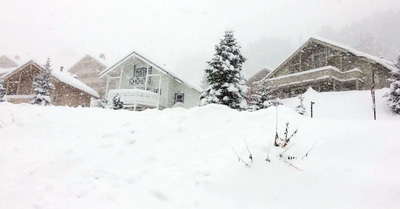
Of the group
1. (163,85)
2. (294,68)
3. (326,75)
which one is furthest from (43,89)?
(294,68)

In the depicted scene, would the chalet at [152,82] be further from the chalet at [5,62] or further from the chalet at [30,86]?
the chalet at [5,62]

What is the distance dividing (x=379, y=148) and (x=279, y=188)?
1.75 metres

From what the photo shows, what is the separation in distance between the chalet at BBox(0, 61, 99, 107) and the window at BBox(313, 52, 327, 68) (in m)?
24.1

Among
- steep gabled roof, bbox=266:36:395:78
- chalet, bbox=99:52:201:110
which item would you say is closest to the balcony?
chalet, bbox=99:52:201:110

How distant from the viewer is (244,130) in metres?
5.68

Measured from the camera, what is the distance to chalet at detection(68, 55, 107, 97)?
127ft

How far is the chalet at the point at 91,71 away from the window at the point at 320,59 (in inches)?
1058

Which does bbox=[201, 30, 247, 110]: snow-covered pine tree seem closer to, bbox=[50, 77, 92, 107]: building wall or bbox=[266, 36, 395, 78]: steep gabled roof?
bbox=[266, 36, 395, 78]: steep gabled roof

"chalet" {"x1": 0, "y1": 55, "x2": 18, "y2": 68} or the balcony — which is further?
"chalet" {"x1": 0, "y1": 55, "x2": 18, "y2": 68}

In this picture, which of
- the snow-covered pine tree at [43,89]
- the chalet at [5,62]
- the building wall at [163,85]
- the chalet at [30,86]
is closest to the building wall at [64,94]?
the chalet at [30,86]

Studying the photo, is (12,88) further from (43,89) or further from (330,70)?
(330,70)

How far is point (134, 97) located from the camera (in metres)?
23.0

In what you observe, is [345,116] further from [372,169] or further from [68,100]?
[68,100]

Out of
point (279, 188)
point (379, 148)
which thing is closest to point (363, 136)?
point (379, 148)
